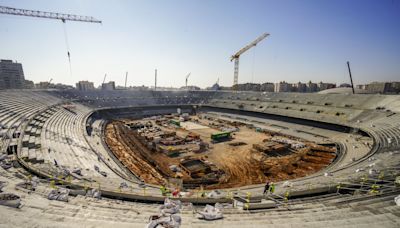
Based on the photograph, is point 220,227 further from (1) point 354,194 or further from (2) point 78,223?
(1) point 354,194

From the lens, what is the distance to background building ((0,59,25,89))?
10659 centimetres

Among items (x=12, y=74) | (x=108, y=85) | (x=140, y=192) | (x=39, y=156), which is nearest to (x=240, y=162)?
(x=140, y=192)

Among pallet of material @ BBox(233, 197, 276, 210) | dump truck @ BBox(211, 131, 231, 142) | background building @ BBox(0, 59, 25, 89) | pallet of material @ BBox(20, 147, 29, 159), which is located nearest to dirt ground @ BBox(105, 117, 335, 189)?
dump truck @ BBox(211, 131, 231, 142)

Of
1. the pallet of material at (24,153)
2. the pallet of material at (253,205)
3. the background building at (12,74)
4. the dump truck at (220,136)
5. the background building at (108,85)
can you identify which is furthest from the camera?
the background building at (108,85)

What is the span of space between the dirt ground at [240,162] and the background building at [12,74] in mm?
118154

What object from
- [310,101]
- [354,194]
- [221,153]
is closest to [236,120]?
[310,101]

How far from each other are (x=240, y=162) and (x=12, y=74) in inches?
6264

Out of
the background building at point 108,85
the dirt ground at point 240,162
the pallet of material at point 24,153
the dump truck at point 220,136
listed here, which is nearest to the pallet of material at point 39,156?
the pallet of material at point 24,153

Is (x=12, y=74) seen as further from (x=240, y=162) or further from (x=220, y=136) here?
(x=240, y=162)

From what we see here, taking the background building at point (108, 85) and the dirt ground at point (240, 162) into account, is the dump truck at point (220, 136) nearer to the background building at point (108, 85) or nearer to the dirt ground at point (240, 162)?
the dirt ground at point (240, 162)

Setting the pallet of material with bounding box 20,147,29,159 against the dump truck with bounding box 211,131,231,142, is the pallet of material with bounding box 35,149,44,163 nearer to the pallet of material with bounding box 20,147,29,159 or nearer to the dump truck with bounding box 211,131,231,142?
the pallet of material with bounding box 20,147,29,159

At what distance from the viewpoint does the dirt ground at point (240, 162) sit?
21883 millimetres

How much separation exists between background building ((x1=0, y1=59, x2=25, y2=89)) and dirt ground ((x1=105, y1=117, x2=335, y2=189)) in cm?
11815

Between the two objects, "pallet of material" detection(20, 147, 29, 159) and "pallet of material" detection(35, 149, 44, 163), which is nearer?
"pallet of material" detection(20, 147, 29, 159)
